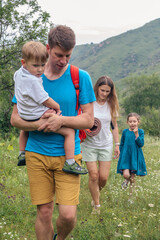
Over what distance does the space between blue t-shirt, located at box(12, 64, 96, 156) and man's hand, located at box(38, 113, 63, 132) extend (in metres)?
0.15

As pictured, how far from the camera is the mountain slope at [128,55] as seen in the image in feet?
459

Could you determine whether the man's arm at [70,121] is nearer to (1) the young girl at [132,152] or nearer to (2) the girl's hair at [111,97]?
(2) the girl's hair at [111,97]

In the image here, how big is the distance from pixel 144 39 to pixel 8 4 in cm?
17324

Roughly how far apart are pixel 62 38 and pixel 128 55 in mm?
160246

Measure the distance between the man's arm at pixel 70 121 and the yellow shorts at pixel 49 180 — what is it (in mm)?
340

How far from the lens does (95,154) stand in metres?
5.11

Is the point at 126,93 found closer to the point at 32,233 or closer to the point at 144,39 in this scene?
the point at 32,233

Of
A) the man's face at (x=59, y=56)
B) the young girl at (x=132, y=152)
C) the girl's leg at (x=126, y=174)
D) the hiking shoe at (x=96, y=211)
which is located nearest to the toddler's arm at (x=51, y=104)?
the man's face at (x=59, y=56)

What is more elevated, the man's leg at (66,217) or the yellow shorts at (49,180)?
the yellow shorts at (49,180)

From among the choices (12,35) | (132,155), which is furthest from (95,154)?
(12,35)

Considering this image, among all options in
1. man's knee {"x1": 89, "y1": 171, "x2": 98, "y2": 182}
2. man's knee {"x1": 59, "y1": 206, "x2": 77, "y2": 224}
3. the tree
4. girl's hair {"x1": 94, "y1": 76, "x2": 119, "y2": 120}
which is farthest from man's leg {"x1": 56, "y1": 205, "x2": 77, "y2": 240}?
the tree

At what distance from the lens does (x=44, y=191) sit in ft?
9.70

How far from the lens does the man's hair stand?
105 inches

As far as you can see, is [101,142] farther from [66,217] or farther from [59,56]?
[59,56]
